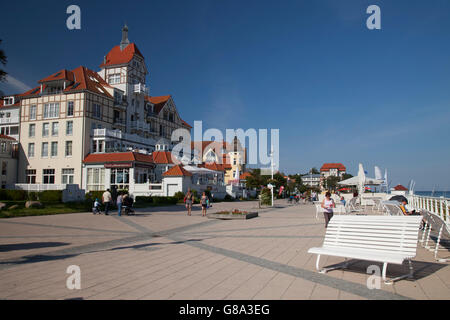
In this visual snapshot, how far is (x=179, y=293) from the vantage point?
16.6 feet

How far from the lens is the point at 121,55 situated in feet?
167

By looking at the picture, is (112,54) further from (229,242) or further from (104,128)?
(229,242)

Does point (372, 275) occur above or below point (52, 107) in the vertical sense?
below

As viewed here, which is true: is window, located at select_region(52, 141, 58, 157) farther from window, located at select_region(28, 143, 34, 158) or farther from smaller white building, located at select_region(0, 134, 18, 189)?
smaller white building, located at select_region(0, 134, 18, 189)

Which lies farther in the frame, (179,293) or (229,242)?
(229,242)

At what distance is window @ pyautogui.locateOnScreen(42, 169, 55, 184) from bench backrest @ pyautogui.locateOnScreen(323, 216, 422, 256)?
4354cm

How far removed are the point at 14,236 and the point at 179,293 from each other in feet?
28.6

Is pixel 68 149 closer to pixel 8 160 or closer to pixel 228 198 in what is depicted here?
pixel 8 160

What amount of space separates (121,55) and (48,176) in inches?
783

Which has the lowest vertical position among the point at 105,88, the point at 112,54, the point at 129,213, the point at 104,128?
the point at 129,213

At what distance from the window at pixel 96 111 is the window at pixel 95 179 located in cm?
701

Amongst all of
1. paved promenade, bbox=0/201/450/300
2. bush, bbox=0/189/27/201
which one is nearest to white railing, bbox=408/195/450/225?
paved promenade, bbox=0/201/450/300

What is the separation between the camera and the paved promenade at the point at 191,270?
16.6ft
